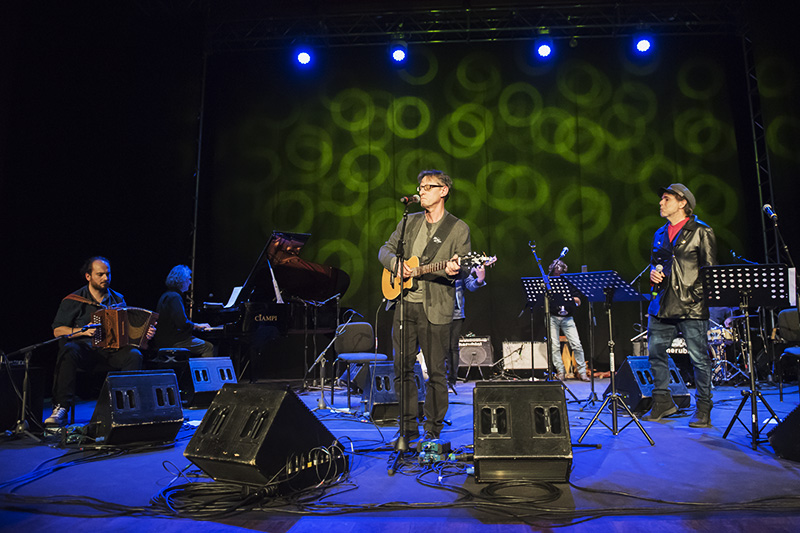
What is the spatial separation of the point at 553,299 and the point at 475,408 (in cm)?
259

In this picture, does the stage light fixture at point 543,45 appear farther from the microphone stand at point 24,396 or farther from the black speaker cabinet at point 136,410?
the microphone stand at point 24,396

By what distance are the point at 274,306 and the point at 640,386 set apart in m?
4.48

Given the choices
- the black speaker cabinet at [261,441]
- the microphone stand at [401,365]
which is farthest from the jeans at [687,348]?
the black speaker cabinet at [261,441]

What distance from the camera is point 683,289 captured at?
4906 millimetres

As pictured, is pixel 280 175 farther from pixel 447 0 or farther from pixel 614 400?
pixel 614 400

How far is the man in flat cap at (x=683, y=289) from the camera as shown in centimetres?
488

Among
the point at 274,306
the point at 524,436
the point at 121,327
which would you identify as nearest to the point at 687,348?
the point at 524,436

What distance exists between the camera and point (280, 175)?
10.7 m

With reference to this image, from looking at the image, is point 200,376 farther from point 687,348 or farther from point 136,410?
point 687,348

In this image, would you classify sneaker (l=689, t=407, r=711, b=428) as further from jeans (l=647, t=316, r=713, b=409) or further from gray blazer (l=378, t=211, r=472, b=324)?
gray blazer (l=378, t=211, r=472, b=324)

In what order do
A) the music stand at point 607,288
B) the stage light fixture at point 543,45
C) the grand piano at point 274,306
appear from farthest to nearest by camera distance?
the stage light fixture at point 543,45, the grand piano at point 274,306, the music stand at point 607,288

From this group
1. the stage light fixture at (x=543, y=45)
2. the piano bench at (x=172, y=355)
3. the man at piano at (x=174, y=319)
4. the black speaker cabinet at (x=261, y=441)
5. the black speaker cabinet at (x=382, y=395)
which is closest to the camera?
the black speaker cabinet at (x=261, y=441)

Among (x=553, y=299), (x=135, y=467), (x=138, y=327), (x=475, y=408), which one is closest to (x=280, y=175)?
(x=138, y=327)

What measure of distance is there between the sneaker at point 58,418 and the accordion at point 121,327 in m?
0.66
